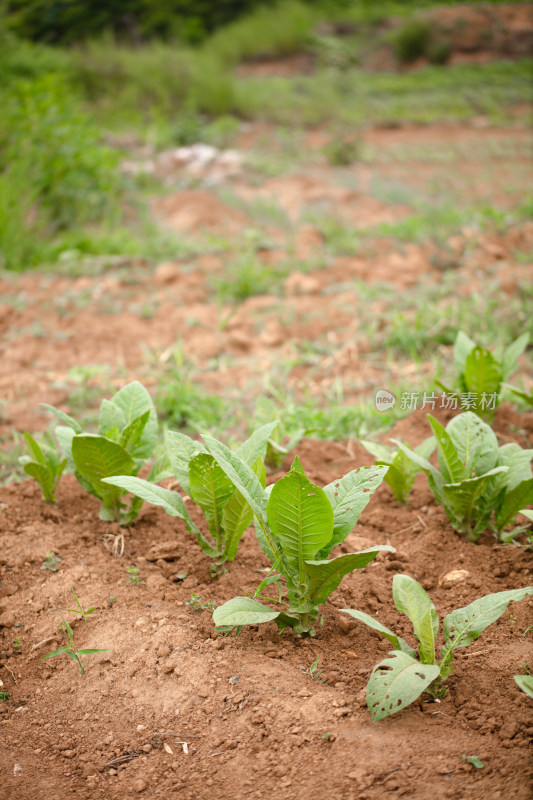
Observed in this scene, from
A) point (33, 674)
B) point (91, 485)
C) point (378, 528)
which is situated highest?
point (91, 485)

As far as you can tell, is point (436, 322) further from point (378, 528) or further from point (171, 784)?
point (171, 784)

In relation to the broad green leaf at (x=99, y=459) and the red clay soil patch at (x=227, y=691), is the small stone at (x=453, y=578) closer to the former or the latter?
the red clay soil patch at (x=227, y=691)

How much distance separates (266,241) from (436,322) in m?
1.84

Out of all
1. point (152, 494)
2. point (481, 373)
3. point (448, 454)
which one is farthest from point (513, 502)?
point (152, 494)

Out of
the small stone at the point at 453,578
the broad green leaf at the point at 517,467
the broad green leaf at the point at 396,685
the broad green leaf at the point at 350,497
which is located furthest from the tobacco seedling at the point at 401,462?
the broad green leaf at the point at 396,685

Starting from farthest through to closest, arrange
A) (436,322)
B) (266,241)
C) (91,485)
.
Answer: (266,241)
(436,322)
(91,485)

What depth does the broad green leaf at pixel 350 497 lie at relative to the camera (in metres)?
1.46

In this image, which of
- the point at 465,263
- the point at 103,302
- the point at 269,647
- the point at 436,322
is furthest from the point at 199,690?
the point at 465,263

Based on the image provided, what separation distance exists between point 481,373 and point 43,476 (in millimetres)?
1572

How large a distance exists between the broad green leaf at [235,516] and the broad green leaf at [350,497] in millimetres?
215

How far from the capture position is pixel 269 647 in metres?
1.46

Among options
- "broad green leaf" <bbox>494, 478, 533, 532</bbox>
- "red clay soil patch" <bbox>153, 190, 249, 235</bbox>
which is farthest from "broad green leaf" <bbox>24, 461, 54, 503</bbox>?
"red clay soil patch" <bbox>153, 190, 249, 235</bbox>

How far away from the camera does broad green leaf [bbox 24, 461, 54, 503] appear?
6.26 feet

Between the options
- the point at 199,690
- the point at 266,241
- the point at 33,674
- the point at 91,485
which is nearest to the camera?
the point at 199,690
